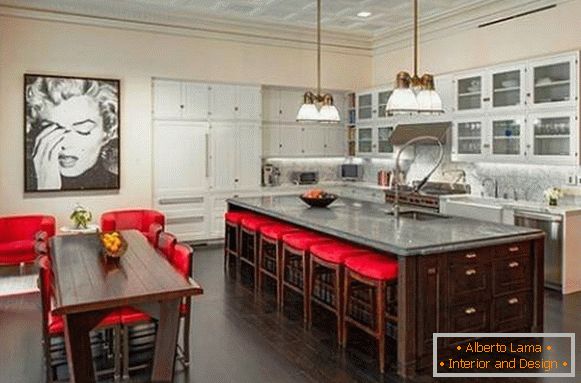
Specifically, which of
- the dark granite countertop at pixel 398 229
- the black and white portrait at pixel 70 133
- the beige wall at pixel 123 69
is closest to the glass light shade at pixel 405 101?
the dark granite countertop at pixel 398 229

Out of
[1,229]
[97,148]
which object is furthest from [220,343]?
[97,148]

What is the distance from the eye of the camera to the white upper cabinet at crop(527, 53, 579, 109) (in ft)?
18.4

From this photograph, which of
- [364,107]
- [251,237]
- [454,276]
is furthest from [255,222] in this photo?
[364,107]

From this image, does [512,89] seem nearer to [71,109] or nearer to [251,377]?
[251,377]

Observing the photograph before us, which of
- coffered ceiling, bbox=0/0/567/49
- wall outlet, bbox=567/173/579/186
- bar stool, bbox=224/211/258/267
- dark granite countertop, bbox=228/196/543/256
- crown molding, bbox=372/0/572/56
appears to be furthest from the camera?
coffered ceiling, bbox=0/0/567/49

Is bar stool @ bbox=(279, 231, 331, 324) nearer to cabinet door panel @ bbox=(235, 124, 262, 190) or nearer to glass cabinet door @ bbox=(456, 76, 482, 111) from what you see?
cabinet door panel @ bbox=(235, 124, 262, 190)

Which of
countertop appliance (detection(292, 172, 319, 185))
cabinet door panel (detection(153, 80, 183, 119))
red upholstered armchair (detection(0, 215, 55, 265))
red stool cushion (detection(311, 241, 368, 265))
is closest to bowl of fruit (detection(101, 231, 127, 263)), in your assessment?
red stool cushion (detection(311, 241, 368, 265))

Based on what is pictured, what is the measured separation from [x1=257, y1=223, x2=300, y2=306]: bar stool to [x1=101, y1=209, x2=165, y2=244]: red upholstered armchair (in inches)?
69.0

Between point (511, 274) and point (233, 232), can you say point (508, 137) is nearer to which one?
point (511, 274)

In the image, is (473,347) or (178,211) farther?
(178,211)

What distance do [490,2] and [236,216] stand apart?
4.49 meters

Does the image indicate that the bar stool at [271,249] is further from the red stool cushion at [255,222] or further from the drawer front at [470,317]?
the drawer front at [470,317]

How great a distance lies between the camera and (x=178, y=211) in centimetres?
803

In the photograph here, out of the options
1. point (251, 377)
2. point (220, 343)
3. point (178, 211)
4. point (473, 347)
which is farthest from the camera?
point (178, 211)
